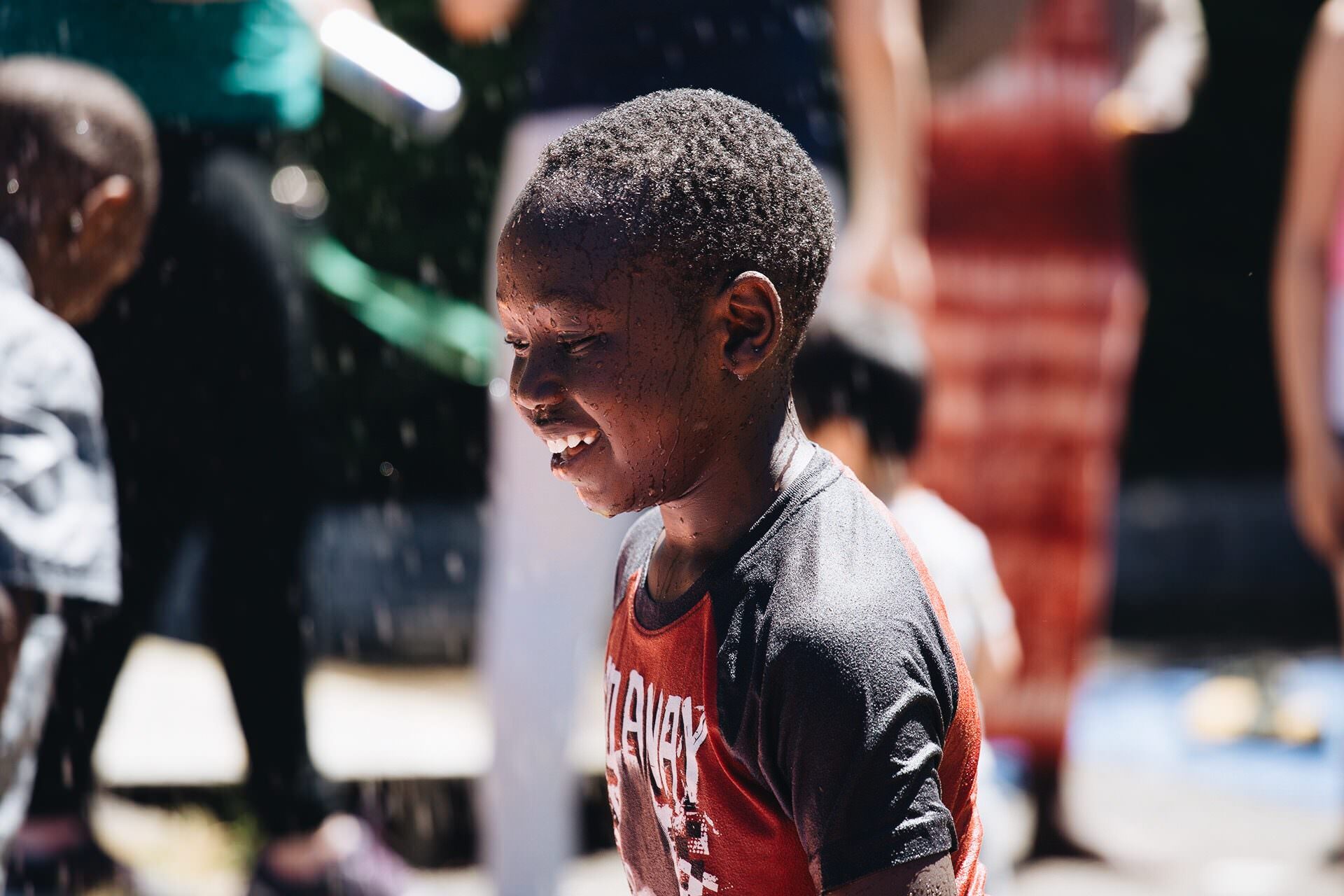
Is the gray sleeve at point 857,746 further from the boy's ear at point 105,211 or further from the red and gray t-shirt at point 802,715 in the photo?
the boy's ear at point 105,211

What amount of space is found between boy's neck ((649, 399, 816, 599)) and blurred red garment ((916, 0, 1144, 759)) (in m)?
2.75

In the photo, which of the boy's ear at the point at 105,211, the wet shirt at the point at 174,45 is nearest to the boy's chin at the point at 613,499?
the boy's ear at the point at 105,211

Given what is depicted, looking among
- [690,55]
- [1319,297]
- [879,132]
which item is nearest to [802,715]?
[690,55]

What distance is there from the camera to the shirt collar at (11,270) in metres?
2.34

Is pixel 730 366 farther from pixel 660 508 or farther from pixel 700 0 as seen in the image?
pixel 700 0

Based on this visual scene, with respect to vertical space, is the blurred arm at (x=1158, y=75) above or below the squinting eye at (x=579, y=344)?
above

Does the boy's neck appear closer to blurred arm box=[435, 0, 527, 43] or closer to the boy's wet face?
the boy's wet face

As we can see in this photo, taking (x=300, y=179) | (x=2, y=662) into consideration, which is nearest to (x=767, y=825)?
(x=2, y=662)

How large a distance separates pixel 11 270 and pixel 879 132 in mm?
1734

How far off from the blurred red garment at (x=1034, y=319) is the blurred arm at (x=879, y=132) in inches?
36.2

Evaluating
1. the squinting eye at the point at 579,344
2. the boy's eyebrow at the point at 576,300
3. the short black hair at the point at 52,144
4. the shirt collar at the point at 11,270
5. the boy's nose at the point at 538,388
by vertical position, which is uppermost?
the short black hair at the point at 52,144

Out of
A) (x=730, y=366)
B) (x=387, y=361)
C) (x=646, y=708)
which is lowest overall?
(x=646, y=708)

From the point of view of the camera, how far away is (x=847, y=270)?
3.09 m

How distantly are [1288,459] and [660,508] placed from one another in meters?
6.32
